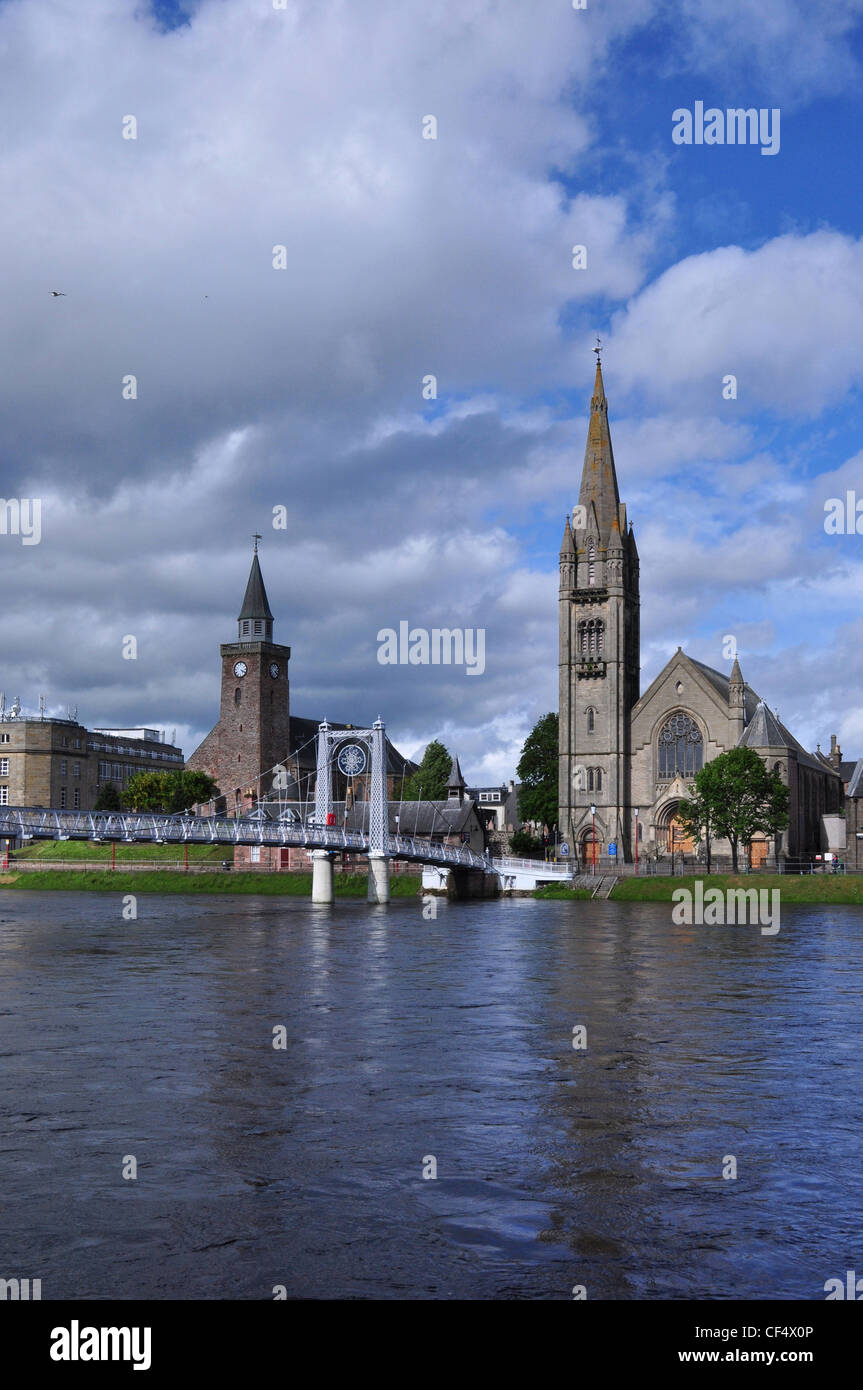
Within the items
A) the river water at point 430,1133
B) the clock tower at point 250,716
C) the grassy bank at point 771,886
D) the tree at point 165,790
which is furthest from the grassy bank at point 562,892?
the clock tower at point 250,716

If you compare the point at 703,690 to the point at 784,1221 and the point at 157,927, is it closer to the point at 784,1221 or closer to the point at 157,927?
the point at 157,927

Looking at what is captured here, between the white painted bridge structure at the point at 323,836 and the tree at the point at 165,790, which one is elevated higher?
the tree at the point at 165,790

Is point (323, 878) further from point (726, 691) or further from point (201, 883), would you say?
point (726, 691)

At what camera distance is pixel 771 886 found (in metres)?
71.7

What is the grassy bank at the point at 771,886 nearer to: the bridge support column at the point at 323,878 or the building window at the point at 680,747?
the bridge support column at the point at 323,878

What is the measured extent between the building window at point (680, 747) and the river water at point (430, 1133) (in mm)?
58945

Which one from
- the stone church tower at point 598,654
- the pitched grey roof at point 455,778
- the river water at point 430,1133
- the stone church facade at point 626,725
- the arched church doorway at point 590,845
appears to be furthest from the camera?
the pitched grey roof at point 455,778

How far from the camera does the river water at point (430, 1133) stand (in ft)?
35.2

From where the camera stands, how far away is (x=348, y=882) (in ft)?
292

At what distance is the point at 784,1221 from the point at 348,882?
256 ft

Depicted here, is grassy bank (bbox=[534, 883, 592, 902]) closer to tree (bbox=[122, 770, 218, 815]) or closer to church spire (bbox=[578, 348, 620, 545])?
church spire (bbox=[578, 348, 620, 545])

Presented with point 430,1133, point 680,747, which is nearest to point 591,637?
point 680,747

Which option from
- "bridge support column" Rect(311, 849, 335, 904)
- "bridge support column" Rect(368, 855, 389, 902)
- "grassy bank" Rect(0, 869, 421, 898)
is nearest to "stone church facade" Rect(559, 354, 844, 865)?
"grassy bank" Rect(0, 869, 421, 898)
